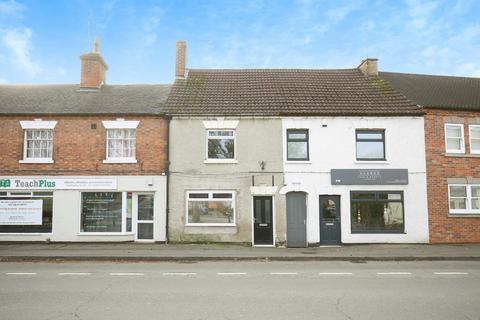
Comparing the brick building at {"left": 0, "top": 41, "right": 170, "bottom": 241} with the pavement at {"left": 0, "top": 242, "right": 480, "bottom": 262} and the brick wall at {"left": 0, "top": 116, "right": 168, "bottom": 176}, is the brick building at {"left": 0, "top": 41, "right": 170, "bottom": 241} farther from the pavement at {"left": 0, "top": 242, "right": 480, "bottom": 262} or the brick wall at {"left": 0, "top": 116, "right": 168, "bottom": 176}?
the pavement at {"left": 0, "top": 242, "right": 480, "bottom": 262}

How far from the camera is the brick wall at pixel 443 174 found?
56.2ft

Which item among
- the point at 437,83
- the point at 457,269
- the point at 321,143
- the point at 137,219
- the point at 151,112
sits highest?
the point at 437,83

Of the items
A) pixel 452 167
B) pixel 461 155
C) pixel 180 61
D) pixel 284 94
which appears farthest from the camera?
pixel 180 61

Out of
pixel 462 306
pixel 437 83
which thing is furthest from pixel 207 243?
pixel 437 83

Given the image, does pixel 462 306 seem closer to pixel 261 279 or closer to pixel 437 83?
pixel 261 279

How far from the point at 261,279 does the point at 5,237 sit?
13.1 meters

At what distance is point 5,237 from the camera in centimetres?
1700

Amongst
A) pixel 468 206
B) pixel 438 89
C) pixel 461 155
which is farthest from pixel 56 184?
pixel 438 89

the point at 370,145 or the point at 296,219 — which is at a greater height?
the point at 370,145

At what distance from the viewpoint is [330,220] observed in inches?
674

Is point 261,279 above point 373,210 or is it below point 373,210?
below

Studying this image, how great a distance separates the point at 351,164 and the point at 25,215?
48.2ft

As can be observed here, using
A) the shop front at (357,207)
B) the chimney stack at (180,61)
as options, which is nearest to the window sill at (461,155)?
the shop front at (357,207)

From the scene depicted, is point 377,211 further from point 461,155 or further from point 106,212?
point 106,212
